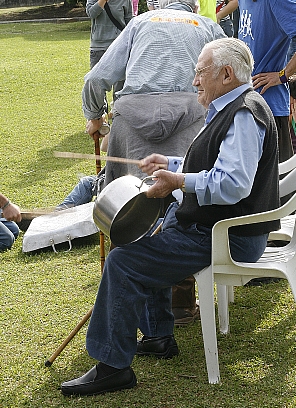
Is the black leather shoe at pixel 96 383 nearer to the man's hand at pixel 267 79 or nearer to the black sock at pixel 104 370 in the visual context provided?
the black sock at pixel 104 370

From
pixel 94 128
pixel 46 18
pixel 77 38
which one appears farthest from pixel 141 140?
pixel 46 18

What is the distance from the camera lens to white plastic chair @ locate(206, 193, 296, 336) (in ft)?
10.2

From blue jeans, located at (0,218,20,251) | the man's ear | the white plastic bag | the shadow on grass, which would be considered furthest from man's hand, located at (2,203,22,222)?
the shadow on grass

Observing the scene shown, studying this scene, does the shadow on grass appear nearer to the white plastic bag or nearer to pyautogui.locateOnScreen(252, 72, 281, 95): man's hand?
the white plastic bag

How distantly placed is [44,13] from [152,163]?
24013 millimetres

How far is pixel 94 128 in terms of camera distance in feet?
12.7

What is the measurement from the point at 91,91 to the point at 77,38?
50.1ft

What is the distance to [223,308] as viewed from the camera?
374 centimetres

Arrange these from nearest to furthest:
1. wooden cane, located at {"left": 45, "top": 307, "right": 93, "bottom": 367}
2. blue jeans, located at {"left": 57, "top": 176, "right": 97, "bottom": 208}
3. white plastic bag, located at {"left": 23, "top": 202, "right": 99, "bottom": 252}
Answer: wooden cane, located at {"left": 45, "top": 307, "right": 93, "bottom": 367} → white plastic bag, located at {"left": 23, "top": 202, "right": 99, "bottom": 252} → blue jeans, located at {"left": 57, "top": 176, "right": 97, "bottom": 208}

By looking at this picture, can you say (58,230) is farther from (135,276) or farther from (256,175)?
(256,175)

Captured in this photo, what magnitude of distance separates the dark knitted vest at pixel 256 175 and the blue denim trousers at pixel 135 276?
7cm

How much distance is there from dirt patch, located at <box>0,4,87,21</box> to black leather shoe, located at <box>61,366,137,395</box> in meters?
22.1

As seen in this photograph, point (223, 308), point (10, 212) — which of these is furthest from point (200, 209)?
point (10, 212)

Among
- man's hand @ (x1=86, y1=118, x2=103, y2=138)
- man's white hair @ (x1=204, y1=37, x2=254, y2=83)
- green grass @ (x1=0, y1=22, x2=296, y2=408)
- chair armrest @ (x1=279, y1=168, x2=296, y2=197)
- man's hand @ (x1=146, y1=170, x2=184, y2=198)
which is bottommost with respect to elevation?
green grass @ (x1=0, y1=22, x2=296, y2=408)
